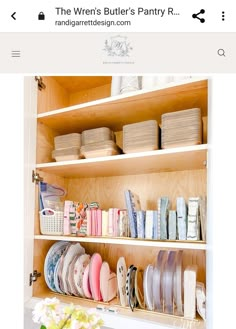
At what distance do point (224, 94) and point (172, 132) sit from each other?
1.67 ft

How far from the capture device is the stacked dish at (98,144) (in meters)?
1.22

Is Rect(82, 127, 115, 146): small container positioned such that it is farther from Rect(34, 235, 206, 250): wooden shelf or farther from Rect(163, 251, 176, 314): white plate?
Rect(163, 251, 176, 314): white plate

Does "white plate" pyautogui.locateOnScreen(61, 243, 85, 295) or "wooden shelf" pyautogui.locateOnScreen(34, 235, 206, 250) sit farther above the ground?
"wooden shelf" pyautogui.locateOnScreen(34, 235, 206, 250)

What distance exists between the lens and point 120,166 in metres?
1.26

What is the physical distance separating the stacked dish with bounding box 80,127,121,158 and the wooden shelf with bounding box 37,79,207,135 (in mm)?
95

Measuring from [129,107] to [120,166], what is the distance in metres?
0.28

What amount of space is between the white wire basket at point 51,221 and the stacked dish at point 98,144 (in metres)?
0.32

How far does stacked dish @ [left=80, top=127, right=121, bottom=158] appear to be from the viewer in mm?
1219

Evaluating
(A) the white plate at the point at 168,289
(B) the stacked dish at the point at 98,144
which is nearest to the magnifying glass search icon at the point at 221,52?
(B) the stacked dish at the point at 98,144

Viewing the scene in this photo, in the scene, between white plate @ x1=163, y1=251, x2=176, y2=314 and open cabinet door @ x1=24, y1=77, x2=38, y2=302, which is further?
open cabinet door @ x1=24, y1=77, x2=38, y2=302

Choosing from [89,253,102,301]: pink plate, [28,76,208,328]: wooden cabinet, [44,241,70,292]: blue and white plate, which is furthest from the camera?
[44,241,70,292]: blue and white plate
